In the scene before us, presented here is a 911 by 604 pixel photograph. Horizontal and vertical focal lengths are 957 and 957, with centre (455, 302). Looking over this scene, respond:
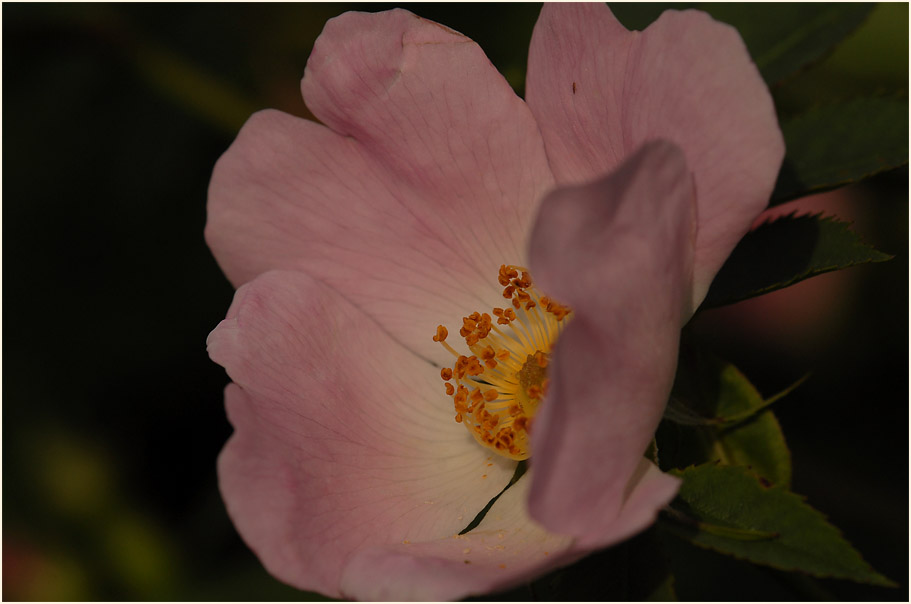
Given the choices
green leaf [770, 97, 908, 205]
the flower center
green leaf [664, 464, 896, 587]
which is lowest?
green leaf [664, 464, 896, 587]

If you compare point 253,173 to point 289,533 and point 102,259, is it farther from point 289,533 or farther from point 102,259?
point 102,259

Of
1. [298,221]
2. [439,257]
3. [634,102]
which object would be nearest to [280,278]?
[298,221]

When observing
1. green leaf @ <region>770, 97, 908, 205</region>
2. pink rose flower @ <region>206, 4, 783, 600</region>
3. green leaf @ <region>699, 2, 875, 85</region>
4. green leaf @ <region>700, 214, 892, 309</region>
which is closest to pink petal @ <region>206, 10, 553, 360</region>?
pink rose flower @ <region>206, 4, 783, 600</region>

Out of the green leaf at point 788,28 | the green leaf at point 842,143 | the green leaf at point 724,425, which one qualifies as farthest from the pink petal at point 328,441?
the green leaf at point 788,28

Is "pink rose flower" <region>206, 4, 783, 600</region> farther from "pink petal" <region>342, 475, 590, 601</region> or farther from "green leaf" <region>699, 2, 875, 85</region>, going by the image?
"green leaf" <region>699, 2, 875, 85</region>

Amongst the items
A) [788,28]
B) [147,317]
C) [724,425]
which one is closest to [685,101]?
[724,425]

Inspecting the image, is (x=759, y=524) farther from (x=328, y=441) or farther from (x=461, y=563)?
(x=328, y=441)

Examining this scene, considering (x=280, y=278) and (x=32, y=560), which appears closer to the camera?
(x=280, y=278)
